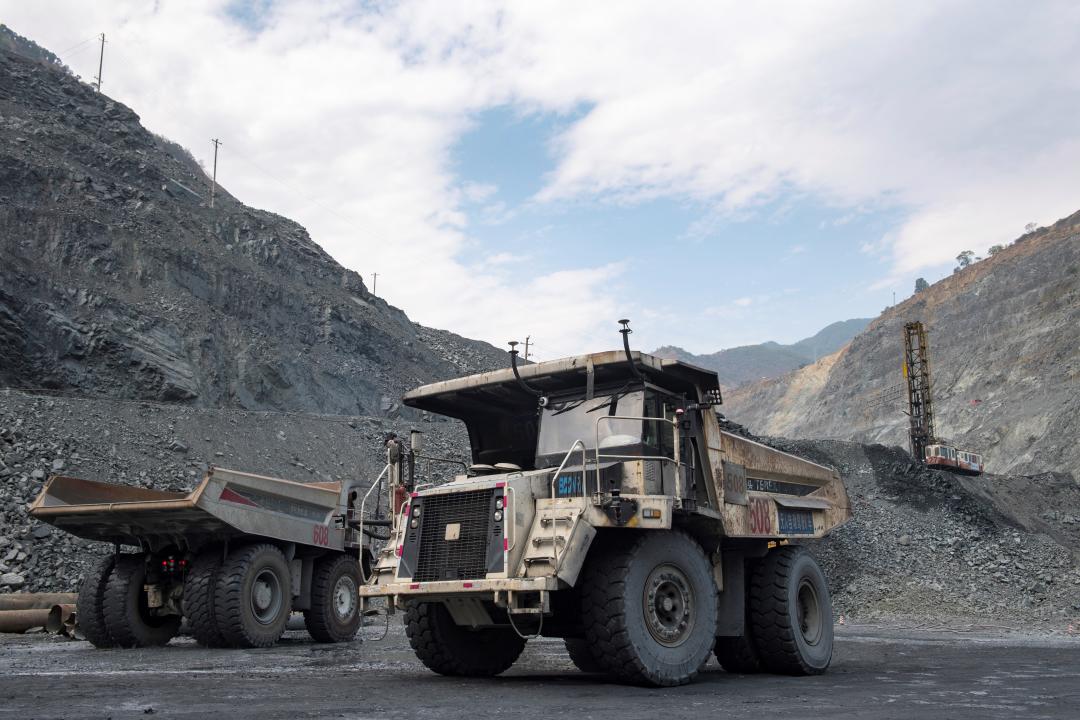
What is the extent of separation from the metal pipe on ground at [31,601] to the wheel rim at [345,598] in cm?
504

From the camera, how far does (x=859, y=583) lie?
23.5 meters

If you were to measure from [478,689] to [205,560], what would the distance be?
246 inches

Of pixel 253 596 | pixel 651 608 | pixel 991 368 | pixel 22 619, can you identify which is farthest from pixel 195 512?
pixel 991 368

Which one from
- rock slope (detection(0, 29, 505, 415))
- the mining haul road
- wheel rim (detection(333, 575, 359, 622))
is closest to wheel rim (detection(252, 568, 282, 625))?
the mining haul road

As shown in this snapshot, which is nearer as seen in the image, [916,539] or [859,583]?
[859,583]

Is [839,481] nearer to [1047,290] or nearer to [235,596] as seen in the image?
[235,596]

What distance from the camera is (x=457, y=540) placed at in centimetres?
811

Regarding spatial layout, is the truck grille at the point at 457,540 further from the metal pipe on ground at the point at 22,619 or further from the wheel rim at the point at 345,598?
the metal pipe on ground at the point at 22,619

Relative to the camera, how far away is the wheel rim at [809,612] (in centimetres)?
1015

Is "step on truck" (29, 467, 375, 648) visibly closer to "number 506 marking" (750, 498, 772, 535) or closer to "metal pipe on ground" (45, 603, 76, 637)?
"metal pipe on ground" (45, 603, 76, 637)

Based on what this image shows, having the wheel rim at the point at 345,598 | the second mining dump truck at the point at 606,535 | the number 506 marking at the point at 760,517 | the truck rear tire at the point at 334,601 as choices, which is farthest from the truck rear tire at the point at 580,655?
the wheel rim at the point at 345,598

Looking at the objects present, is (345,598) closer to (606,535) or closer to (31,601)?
(31,601)

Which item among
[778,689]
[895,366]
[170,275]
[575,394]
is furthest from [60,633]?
[895,366]

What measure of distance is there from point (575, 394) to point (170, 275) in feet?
105
